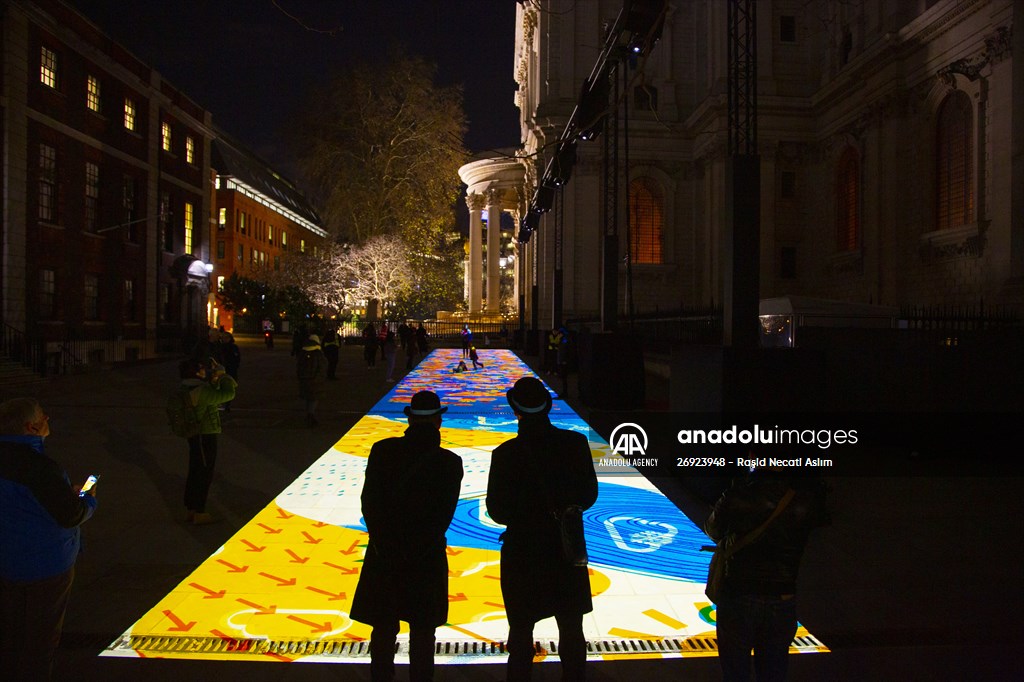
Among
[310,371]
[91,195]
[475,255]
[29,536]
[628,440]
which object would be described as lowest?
[628,440]

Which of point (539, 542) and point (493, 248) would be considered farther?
point (493, 248)

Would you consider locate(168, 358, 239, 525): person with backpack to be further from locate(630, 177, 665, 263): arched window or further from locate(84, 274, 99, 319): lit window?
locate(630, 177, 665, 263): arched window

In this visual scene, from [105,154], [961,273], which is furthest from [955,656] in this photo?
[105,154]

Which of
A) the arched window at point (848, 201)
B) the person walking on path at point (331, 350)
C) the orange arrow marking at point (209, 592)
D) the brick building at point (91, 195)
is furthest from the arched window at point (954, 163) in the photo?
the brick building at point (91, 195)

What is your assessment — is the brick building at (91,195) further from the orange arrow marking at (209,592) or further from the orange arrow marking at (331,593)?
the orange arrow marking at (331,593)

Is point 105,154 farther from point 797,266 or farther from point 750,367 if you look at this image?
point 797,266

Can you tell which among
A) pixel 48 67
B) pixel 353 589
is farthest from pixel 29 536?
pixel 48 67

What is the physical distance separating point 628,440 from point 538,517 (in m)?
9.36

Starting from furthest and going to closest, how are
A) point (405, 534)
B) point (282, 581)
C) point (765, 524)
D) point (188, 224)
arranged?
point (188, 224) < point (282, 581) < point (405, 534) < point (765, 524)

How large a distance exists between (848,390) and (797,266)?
28219mm

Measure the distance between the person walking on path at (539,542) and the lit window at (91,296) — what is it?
98.2 feet

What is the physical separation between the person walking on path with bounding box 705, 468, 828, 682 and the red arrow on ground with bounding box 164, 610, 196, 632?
3608 millimetres

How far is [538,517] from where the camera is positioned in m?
3.83

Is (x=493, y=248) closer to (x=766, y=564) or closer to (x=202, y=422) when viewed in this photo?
(x=202, y=422)
